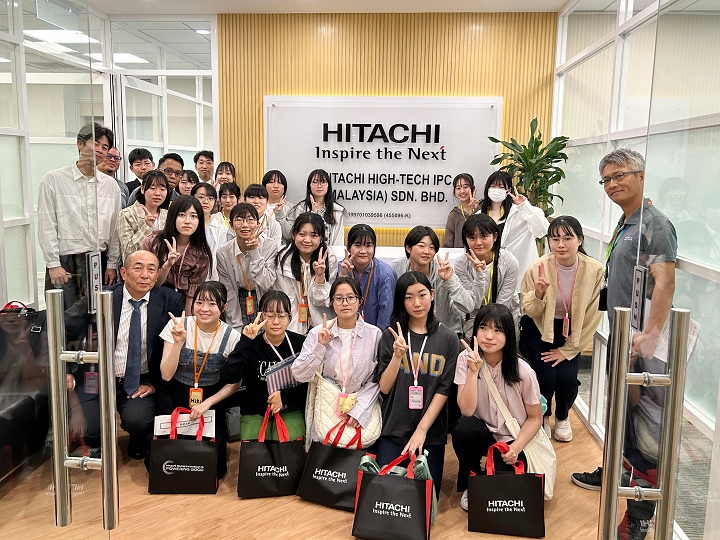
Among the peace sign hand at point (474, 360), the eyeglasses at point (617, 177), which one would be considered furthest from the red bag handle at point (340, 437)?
the eyeglasses at point (617, 177)

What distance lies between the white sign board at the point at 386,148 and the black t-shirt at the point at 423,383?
3.47 meters

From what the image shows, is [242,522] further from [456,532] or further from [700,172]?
[700,172]

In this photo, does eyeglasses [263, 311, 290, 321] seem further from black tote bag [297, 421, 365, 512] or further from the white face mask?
the white face mask

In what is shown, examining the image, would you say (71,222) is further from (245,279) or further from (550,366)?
(550,366)

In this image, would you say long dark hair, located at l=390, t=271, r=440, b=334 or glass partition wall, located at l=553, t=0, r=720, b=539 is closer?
glass partition wall, located at l=553, t=0, r=720, b=539

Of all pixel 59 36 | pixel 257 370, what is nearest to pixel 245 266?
pixel 257 370

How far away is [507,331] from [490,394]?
356 mm

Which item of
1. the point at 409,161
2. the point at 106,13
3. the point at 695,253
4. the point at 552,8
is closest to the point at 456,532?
the point at 695,253

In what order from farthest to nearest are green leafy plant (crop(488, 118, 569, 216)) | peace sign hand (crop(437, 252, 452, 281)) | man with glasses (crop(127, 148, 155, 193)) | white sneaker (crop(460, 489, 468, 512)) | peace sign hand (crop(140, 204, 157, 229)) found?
green leafy plant (crop(488, 118, 569, 216)), man with glasses (crop(127, 148, 155, 193)), peace sign hand (crop(140, 204, 157, 229)), peace sign hand (crop(437, 252, 452, 281)), white sneaker (crop(460, 489, 468, 512))

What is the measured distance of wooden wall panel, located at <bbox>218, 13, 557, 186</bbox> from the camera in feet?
20.8

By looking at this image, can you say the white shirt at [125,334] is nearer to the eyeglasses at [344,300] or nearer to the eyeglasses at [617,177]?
the eyeglasses at [344,300]

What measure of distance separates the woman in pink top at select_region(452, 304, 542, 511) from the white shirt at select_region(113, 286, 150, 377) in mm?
1821

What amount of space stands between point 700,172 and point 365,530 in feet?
6.89

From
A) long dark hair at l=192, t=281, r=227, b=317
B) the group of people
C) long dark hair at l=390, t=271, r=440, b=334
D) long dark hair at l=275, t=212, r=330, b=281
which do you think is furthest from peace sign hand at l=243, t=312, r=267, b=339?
long dark hair at l=390, t=271, r=440, b=334
